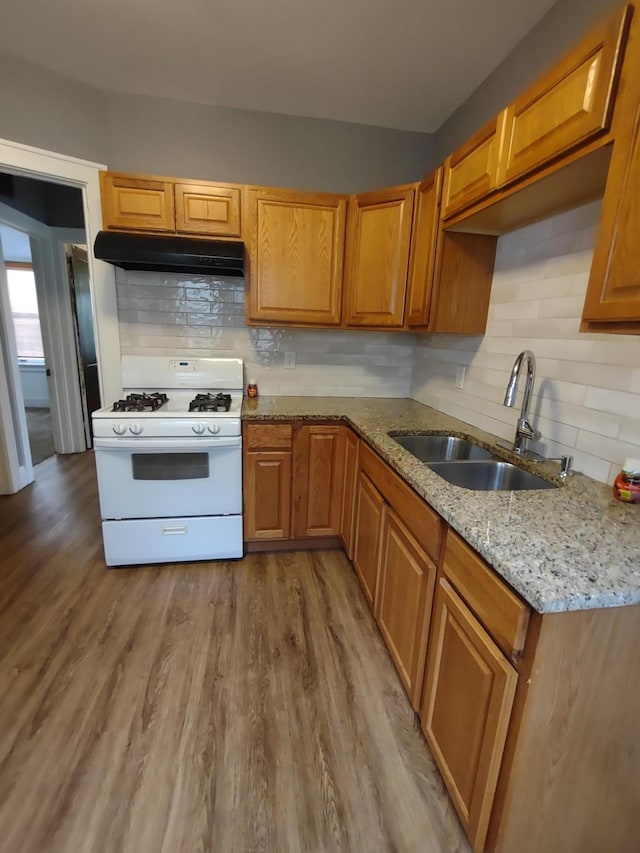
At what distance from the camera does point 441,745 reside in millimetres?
1172

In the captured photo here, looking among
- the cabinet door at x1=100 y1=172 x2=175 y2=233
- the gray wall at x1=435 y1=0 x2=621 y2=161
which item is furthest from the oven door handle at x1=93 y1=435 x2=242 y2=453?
the gray wall at x1=435 y1=0 x2=621 y2=161

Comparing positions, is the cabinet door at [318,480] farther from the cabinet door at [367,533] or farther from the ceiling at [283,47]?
the ceiling at [283,47]

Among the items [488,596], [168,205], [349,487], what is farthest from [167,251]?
[488,596]

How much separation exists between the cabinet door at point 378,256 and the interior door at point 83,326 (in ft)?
9.50

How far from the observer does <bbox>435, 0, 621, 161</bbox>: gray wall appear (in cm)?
146

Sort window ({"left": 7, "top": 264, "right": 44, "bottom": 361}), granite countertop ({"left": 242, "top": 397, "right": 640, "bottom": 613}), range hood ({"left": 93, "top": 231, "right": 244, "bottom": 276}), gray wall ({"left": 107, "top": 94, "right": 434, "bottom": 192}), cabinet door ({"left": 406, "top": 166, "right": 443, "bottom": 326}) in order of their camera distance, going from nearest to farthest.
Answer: granite countertop ({"left": 242, "top": 397, "right": 640, "bottom": 613})
cabinet door ({"left": 406, "top": 166, "right": 443, "bottom": 326})
range hood ({"left": 93, "top": 231, "right": 244, "bottom": 276})
gray wall ({"left": 107, "top": 94, "right": 434, "bottom": 192})
window ({"left": 7, "top": 264, "right": 44, "bottom": 361})

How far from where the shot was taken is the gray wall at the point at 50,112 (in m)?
2.07

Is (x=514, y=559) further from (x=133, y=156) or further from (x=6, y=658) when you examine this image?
(x=133, y=156)

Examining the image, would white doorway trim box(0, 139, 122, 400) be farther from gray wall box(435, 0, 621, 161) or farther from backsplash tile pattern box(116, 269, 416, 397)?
gray wall box(435, 0, 621, 161)

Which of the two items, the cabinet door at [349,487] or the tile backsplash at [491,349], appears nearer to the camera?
the tile backsplash at [491,349]

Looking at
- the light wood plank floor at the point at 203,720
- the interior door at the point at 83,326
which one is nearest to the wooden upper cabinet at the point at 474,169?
the light wood plank floor at the point at 203,720

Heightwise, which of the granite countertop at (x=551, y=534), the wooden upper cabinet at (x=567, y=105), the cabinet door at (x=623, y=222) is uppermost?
the wooden upper cabinet at (x=567, y=105)

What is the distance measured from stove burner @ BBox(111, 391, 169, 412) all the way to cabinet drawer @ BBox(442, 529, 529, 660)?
68.8 inches

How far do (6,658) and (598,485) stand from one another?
7.80 feet
